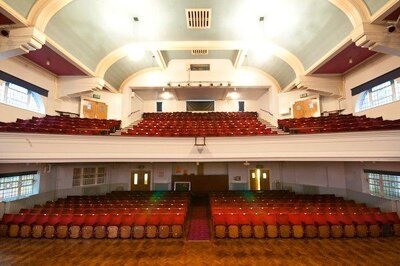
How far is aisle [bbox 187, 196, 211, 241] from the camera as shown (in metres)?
6.44

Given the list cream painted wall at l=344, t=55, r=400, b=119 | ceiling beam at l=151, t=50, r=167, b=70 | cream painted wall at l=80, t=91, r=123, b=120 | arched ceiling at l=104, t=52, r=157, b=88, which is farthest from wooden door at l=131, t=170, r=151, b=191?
cream painted wall at l=344, t=55, r=400, b=119

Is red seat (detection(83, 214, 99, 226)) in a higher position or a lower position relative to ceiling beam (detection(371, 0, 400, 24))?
lower

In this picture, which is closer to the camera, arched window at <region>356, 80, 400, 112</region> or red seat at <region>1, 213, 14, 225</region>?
red seat at <region>1, 213, 14, 225</region>

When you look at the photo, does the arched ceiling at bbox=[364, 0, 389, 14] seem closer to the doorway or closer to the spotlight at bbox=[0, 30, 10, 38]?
the doorway

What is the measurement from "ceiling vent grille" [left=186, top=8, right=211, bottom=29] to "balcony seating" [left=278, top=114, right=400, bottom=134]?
4.94 m

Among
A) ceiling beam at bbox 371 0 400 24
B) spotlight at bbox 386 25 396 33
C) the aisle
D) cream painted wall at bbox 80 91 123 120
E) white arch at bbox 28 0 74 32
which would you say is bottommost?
the aisle

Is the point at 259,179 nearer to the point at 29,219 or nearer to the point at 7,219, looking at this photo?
the point at 29,219

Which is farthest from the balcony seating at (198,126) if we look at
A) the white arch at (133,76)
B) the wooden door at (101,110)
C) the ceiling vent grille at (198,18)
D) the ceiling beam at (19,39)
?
the ceiling vent grille at (198,18)

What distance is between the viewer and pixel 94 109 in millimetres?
11594

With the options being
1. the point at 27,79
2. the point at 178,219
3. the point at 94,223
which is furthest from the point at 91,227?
the point at 27,79

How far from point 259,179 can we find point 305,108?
4.41 meters

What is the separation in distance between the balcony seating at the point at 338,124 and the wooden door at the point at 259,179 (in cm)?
285

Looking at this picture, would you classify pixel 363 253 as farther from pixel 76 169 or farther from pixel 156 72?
pixel 156 72

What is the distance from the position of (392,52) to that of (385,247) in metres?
5.29
